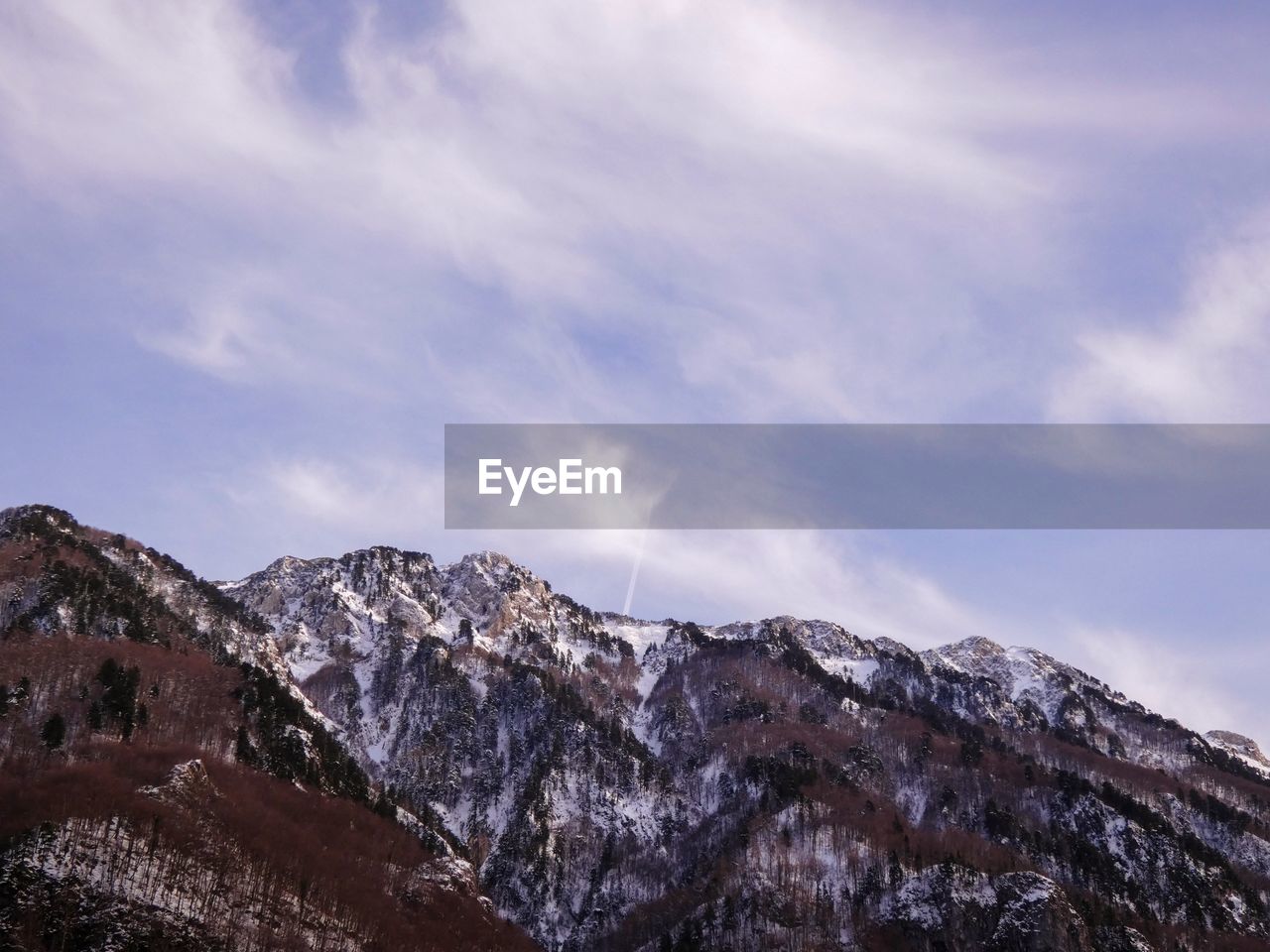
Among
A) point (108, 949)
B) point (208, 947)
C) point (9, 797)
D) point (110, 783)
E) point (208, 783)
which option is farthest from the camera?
point (208, 783)

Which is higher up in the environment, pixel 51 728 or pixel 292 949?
pixel 51 728

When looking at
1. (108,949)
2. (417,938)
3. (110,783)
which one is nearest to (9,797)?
(110,783)

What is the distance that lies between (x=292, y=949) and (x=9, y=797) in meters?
53.7

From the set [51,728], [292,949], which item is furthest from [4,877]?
[51,728]

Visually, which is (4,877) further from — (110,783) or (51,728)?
(51,728)

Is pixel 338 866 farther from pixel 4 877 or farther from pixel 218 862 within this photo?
pixel 4 877

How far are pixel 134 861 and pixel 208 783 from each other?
36.1m

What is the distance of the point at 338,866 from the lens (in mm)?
198000

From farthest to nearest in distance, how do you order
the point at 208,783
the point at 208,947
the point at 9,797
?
the point at 208,783
the point at 9,797
the point at 208,947

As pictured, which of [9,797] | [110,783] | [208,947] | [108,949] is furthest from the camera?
[110,783]

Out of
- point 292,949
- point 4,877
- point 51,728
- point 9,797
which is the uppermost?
point 51,728

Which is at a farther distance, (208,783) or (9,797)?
(208,783)

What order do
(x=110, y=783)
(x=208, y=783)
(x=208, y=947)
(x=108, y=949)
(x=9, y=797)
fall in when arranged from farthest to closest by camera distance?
(x=208, y=783) → (x=110, y=783) → (x=9, y=797) → (x=208, y=947) → (x=108, y=949)

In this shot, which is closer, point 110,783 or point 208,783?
point 110,783
